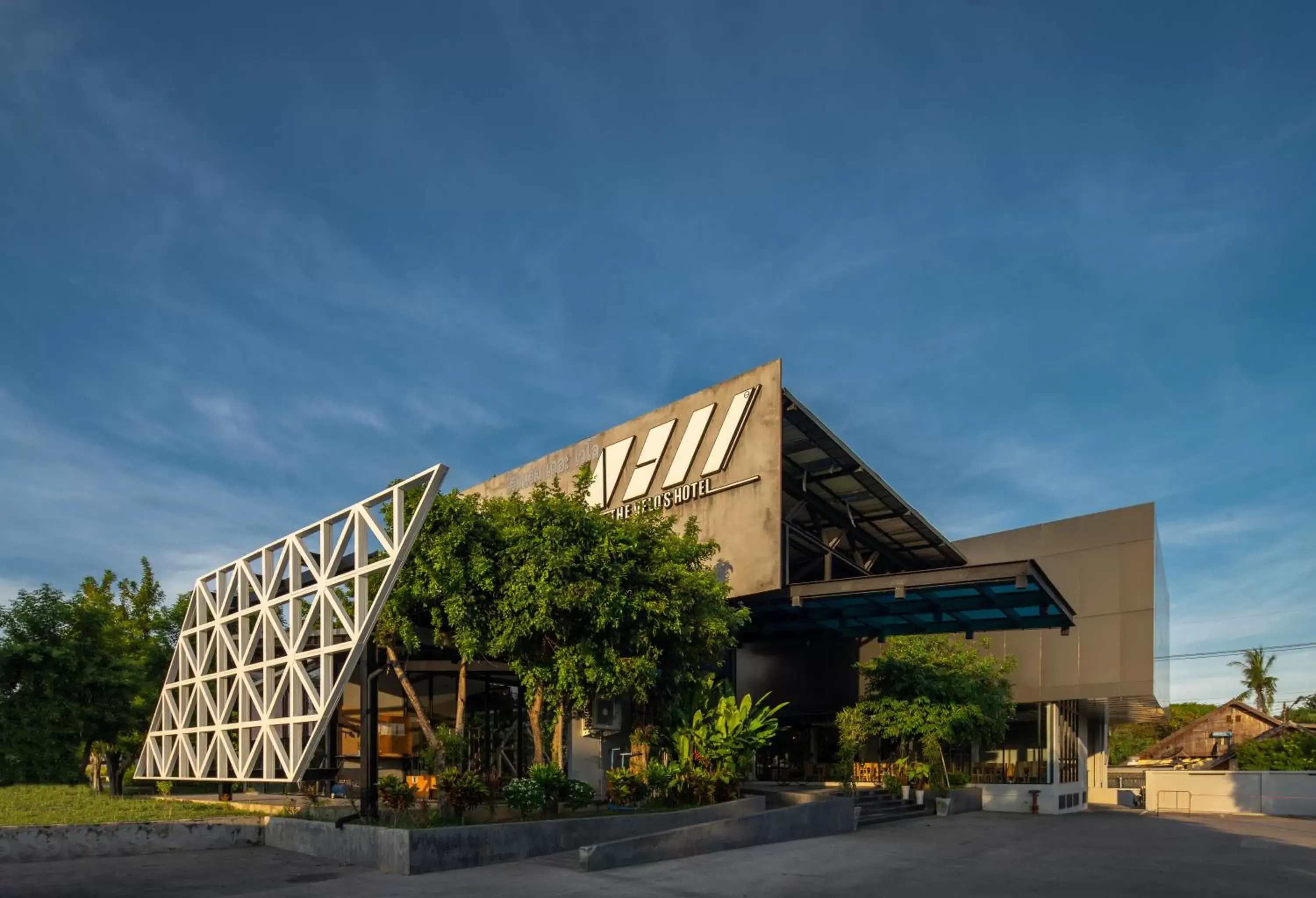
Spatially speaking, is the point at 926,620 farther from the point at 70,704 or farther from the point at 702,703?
the point at 70,704

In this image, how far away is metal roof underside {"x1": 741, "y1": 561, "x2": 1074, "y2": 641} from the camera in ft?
66.7

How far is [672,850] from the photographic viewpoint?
628 inches

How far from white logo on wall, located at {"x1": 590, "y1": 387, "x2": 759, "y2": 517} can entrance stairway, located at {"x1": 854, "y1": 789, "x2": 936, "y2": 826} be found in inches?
311

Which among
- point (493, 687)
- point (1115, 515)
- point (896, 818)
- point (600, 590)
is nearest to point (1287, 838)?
point (896, 818)

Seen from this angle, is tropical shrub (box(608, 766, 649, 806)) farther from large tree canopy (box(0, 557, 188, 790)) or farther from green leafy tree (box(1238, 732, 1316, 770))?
green leafy tree (box(1238, 732, 1316, 770))

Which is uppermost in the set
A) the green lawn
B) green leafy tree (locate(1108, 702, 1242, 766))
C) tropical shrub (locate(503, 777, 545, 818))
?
tropical shrub (locate(503, 777, 545, 818))

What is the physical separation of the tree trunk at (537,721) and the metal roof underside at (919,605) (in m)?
6.16

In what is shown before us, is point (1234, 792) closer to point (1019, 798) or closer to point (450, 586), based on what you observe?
point (1019, 798)

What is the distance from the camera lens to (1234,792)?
33094 millimetres

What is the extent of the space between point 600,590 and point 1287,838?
1541 centimetres

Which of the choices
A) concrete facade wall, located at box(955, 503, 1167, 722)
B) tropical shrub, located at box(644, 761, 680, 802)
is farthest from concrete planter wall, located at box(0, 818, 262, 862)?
concrete facade wall, located at box(955, 503, 1167, 722)

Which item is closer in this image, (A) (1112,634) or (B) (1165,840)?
(B) (1165,840)

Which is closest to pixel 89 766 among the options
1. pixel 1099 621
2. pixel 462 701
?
pixel 462 701

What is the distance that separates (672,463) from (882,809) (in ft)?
31.5
